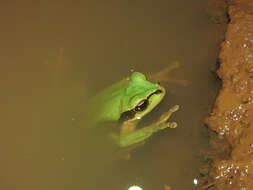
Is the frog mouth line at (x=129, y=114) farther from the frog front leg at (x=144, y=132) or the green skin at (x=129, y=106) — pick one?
the frog front leg at (x=144, y=132)

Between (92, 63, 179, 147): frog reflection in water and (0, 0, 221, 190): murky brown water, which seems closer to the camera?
(92, 63, 179, 147): frog reflection in water

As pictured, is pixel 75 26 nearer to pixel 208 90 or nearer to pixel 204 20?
pixel 204 20

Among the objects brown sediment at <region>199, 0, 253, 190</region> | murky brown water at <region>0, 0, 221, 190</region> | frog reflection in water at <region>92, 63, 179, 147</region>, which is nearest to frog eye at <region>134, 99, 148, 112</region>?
frog reflection in water at <region>92, 63, 179, 147</region>

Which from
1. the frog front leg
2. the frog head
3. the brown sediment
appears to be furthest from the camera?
the frog front leg

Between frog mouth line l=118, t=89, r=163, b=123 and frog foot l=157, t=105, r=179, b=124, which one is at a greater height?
frog mouth line l=118, t=89, r=163, b=123

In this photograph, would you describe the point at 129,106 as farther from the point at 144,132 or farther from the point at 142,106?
the point at 144,132

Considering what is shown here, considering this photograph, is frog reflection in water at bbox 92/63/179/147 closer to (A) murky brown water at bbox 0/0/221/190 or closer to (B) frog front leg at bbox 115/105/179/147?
(B) frog front leg at bbox 115/105/179/147

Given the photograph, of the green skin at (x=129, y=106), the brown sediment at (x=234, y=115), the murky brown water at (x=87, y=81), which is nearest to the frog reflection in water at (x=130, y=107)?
the green skin at (x=129, y=106)
